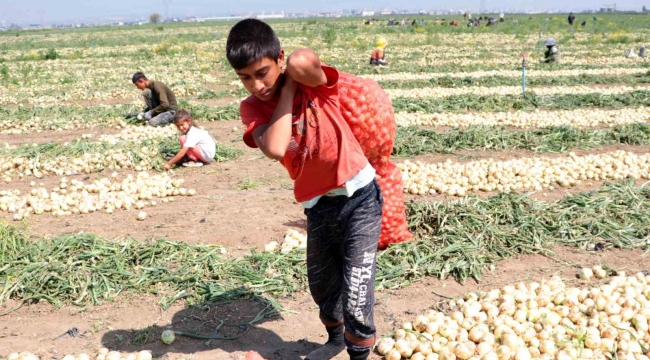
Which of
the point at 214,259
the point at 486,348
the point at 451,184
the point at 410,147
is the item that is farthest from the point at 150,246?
the point at 410,147

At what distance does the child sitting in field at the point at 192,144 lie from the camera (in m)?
7.23

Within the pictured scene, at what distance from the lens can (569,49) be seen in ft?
77.6

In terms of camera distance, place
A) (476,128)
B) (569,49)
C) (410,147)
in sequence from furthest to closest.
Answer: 1. (569,49)
2. (476,128)
3. (410,147)

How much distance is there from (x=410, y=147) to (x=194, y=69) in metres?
14.0

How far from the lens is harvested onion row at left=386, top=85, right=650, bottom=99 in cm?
1218

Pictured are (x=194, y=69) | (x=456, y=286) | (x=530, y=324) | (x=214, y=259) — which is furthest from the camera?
(x=194, y=69)

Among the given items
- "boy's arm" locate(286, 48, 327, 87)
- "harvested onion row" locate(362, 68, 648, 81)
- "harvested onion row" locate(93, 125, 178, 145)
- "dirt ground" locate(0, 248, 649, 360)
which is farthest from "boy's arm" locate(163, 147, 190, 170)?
"harvested onion row" locate(362, 68, 648, 81)

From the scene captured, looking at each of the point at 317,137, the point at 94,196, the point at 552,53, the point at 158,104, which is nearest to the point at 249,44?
the point at 317,137

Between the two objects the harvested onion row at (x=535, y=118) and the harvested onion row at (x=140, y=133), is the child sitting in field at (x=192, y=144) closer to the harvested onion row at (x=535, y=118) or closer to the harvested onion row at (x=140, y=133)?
the harvested onion row at (x=140, y=133)

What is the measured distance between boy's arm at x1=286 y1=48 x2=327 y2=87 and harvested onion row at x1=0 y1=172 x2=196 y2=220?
3.93 metres

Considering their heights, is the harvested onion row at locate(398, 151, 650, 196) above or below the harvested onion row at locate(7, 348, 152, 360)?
above

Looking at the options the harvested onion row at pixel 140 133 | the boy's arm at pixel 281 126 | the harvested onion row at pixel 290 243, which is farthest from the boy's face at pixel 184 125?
the boy's arm at pixel 281 126

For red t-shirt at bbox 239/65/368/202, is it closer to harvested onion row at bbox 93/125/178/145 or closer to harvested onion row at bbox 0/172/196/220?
harvested onion row at bbox 0/172/196/220

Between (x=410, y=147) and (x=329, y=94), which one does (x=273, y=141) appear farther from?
(x=410, y=147)
